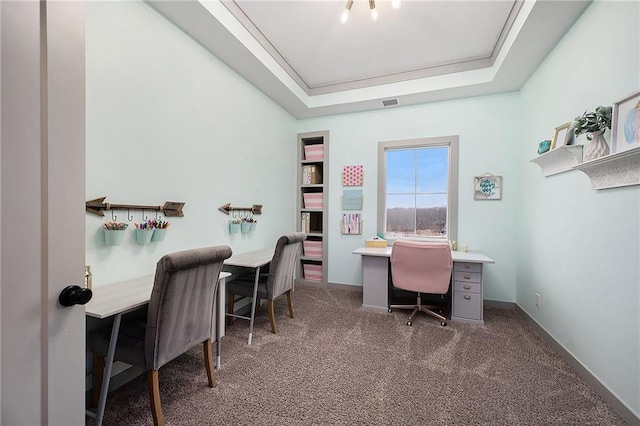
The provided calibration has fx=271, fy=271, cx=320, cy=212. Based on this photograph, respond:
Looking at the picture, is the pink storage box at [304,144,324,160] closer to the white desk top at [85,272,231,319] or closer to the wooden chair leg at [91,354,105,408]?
the white desk top at [85,272,231,319]

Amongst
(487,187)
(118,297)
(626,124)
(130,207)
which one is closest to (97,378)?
(118,297)

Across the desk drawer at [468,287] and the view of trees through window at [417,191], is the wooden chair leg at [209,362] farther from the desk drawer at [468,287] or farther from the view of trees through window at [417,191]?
the view of trees through window at [417,191]

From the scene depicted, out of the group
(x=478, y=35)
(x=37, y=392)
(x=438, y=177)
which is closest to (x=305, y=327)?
(x=37, y=392)

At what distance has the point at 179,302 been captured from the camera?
1483 millimetres

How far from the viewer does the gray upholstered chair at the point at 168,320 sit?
55.0 inches

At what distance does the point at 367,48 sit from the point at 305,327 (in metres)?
3.01

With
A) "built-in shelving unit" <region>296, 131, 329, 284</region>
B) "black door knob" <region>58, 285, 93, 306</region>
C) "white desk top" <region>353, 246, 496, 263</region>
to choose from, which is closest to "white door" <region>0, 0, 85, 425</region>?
"black door knob" <region>58, 285, 93, 306</region>

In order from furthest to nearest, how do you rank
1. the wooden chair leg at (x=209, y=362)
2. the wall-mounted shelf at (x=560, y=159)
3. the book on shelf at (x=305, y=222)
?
the book on shelf at (x=305, y=222) → the wall-mounted shelf at (x=560, y=159) → the wooden chair leg at (x=209, y=362)

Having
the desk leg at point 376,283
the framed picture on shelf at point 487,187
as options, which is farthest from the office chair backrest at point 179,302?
the framed picture on shelf at point 487,187

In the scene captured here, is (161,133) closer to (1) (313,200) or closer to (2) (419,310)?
(1) (313,200)

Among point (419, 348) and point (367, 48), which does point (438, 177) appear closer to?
point (367, 48)

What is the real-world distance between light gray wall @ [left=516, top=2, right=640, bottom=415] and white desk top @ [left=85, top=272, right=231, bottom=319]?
2728mm

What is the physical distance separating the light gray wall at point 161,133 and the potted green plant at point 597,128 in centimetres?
291

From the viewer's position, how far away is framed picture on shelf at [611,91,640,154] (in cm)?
143
